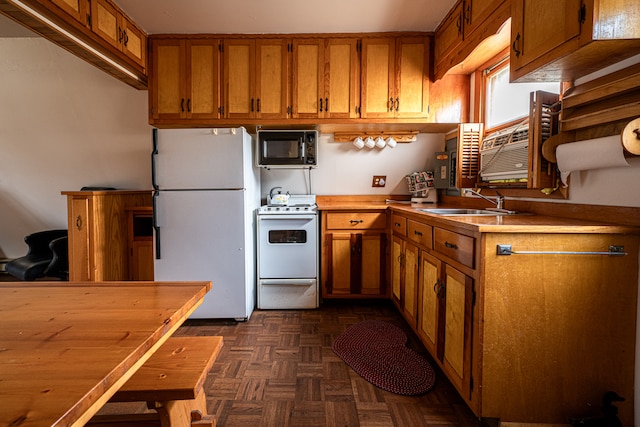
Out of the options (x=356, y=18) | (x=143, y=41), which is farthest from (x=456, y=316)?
(x=143, y=41)

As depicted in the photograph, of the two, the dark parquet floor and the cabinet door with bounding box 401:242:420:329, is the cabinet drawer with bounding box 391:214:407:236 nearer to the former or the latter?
the cabinet door with bounding box 401:242:420:329

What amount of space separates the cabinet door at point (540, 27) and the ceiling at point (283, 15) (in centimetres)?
95

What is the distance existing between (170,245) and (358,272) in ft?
5.22

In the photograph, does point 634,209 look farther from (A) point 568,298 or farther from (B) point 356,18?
(B) point 356,18

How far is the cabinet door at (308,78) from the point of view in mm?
2674

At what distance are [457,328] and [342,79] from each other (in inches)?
85.8

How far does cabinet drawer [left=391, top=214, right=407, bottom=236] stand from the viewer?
2275mm

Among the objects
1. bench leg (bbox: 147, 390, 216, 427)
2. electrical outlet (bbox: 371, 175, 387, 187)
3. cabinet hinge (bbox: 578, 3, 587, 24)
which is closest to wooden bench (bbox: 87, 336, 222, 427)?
bench leg (bbox: 147, 390, 216, 427)

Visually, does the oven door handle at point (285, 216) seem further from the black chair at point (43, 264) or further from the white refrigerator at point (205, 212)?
A: the black chair at point (43, 264)

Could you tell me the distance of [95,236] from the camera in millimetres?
2654

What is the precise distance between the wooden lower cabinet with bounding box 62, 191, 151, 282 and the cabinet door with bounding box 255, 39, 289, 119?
1612 millimetres

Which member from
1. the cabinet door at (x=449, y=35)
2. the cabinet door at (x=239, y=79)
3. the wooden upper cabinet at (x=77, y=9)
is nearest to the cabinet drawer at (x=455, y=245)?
the cabinet door at (x=449, y=35)

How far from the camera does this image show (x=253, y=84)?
2.70 m

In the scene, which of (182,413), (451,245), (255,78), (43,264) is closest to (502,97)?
(451,245)
